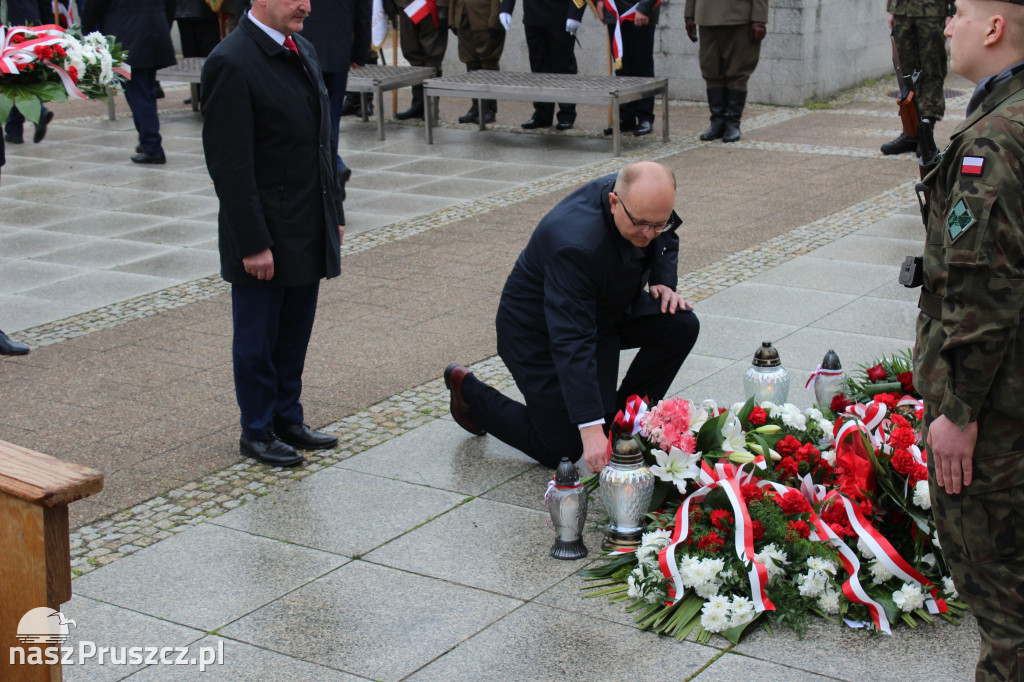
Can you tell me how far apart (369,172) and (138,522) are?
23.6ft

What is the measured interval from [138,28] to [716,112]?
5754 millimetres

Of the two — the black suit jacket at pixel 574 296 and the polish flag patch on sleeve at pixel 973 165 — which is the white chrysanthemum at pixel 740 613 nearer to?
the black suit jacket at pixel 574 296

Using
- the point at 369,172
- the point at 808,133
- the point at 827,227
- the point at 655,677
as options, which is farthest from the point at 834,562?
the point at 808,133

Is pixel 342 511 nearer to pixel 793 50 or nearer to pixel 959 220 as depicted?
pixel 959 220

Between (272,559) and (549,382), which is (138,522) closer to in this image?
(272,559)

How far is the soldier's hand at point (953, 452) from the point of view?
2.60 metres

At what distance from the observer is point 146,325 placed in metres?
6.93

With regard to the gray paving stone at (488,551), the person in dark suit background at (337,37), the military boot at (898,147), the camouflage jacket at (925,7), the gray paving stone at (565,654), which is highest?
the camouflage jacket at (925,7)

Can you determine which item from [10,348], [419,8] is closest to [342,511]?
[10,348]

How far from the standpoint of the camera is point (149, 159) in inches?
468

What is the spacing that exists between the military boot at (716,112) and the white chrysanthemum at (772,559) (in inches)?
363

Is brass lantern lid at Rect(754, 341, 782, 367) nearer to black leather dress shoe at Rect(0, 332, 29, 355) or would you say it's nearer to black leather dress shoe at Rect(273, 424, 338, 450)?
black leather dress shoe at Rect(273, 424, 338, 450)

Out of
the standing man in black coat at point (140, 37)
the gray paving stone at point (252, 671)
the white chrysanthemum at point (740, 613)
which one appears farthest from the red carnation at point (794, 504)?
the standing man in black coat at point (140, 37)

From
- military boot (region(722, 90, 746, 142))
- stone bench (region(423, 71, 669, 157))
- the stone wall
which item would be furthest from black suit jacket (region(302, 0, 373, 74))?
the stone wall
